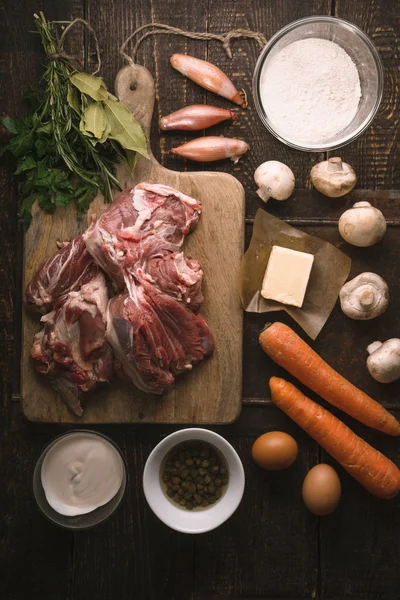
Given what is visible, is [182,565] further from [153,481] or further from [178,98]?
[178,98]

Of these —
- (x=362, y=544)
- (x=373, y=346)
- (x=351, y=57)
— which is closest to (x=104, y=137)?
(x=351, y=57)

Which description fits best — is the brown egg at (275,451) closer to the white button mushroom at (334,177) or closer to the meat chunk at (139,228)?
the meat chunk at (139,228)

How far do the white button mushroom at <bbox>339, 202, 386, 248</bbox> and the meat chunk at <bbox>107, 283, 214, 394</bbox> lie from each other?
2.55ft

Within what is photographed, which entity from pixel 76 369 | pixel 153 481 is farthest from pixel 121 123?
pixel 153 481

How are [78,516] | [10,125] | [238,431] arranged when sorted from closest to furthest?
[78,516] → [10,125] → [238,431]

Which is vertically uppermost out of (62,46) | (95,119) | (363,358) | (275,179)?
(62,46)

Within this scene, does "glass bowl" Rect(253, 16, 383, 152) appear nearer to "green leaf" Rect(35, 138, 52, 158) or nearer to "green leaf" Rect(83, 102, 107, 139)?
"green leaf" Rect(83, 102, 107, 139)

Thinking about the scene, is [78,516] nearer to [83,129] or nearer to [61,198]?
[61,198]

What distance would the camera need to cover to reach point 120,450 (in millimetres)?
2664

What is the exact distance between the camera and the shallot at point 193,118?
2760 millimetres

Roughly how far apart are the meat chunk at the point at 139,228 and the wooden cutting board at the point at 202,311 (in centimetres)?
9

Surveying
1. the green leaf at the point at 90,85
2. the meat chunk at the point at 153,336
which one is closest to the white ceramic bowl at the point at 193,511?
the meat chunk at the point at 153,336

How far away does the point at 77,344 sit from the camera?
263 centimetres

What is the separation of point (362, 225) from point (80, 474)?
1.66 metres
